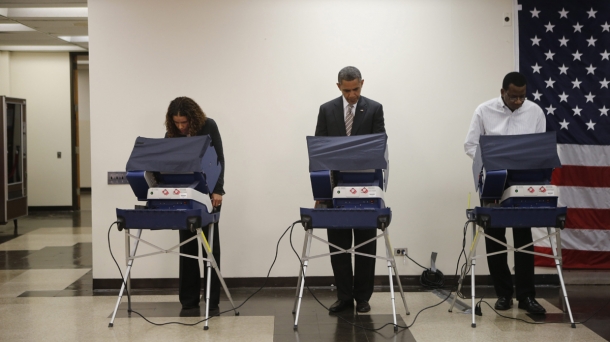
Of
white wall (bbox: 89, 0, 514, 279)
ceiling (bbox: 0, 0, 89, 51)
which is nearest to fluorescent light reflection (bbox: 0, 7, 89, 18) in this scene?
ceiling (bbox: 0, 0, 89, 51)

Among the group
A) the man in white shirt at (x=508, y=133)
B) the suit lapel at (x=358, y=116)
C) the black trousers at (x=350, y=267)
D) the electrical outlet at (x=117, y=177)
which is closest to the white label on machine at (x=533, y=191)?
the man in white shirt at (x=508, y=133)

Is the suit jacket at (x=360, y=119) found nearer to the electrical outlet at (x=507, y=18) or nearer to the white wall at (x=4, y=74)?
the electrical outlet at (x=507, y=18)

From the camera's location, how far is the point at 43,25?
8.81 metres

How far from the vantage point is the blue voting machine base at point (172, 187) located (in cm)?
390

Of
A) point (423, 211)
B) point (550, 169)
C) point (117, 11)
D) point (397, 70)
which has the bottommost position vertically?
point (423, 211)

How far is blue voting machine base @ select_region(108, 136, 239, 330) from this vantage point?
12.8ft

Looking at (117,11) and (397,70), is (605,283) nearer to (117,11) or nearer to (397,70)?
(397,70)

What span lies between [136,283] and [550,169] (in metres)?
3.32

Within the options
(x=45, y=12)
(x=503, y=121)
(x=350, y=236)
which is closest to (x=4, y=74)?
(x=45, y=12)

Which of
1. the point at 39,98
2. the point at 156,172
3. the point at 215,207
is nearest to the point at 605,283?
the point at 215,207

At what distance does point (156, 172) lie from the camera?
13.7 ft

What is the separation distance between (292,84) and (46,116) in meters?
7.53

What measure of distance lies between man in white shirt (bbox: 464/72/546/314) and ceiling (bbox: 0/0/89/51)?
4621 millimetres

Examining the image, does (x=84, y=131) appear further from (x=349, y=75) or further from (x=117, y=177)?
(x=349, y=75)
